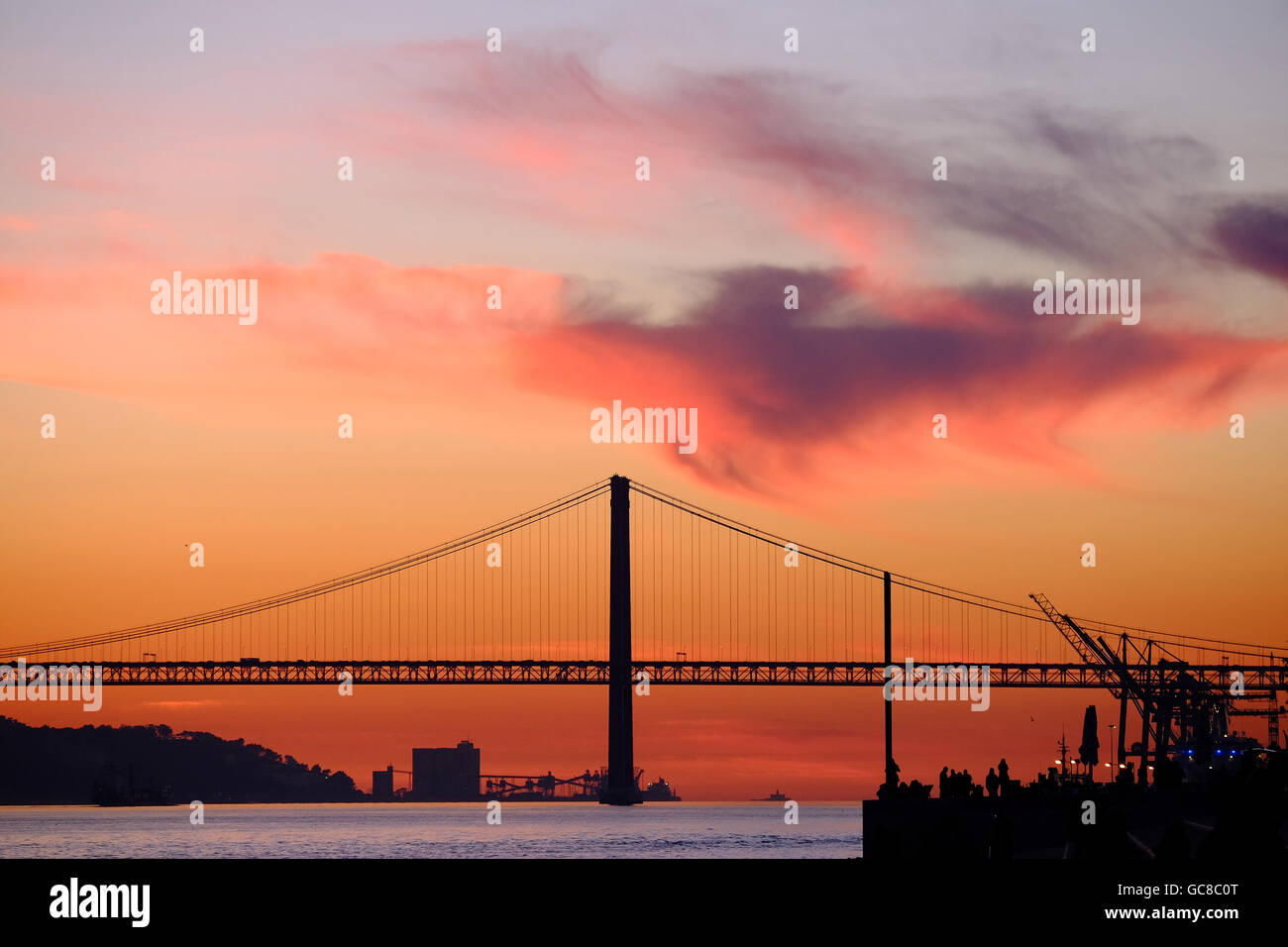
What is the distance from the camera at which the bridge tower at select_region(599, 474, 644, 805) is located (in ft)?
312

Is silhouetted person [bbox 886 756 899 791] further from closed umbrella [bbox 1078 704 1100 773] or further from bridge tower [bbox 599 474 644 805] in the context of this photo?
bridge tower [bbox 599 474 644 805]

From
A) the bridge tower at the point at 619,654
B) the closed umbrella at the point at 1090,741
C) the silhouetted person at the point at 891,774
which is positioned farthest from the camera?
the bridge tower at the point at 619,654

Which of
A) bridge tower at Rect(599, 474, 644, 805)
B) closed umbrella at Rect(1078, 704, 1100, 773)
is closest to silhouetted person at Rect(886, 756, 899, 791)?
closed umbrella at Rect(1078, 704, 1100, 773)

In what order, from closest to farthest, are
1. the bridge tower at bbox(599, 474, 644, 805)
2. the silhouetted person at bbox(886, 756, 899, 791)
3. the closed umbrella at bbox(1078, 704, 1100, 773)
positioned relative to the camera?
the silhouetted person at bbox(886, 756, 899, 791)
the closed umbrella at bbox(1078, 704, 1100, 773)
the bridge tower at bbox(599, 474, 644, 805)

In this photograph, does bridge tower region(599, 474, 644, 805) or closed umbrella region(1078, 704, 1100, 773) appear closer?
closed umbrella region(1078, 704, 1100, 773)

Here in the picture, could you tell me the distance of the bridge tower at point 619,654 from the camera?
312 feet

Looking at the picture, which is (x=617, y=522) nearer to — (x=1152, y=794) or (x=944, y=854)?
(x=1152, y=794)

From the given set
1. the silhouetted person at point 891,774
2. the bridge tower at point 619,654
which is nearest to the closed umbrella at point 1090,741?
the silhouetted person at point 891,774

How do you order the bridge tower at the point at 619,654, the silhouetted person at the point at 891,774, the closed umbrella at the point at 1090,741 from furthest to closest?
the bridge tower at the point at 619,654, the closed umbrella at the point at 1090,741, the silhouetted person at the point at 891,774

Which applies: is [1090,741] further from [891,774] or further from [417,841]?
[417,841]

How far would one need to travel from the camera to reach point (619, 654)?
316 ft

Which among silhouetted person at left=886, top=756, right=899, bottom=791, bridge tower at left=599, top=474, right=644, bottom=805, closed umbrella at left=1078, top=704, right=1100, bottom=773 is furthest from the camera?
bridge tower at left=599, top=474, right=644, bottom=805

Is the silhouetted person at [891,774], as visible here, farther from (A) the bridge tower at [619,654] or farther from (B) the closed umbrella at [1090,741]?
(A) the bridge tower at [619,654]

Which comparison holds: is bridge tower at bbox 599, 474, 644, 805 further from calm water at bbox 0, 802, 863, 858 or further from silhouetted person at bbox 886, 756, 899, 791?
silhouetted person at bbox 886, 756, 899, 791
